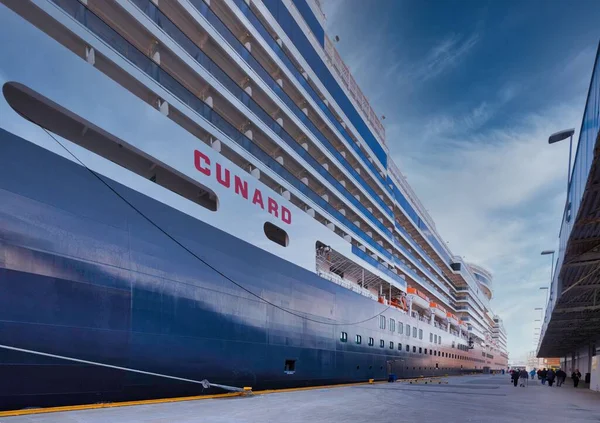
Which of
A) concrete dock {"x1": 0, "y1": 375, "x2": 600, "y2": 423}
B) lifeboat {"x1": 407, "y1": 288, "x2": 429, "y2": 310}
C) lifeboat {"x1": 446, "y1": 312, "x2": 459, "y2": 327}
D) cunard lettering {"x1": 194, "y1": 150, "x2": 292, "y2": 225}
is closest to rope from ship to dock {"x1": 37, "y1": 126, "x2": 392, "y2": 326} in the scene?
cunard lettering {"x1": 194, "y1": 150, "x2": 292, "y2": 225}

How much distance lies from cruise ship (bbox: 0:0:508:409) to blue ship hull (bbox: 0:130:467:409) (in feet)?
0.10

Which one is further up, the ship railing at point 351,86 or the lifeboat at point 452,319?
the ship railing at point 351,86

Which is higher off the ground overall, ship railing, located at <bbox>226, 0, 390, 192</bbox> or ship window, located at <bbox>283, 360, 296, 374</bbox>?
ship railing, located at <bbox>226, 0, 390, 192</bbox>

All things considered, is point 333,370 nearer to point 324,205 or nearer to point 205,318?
point 324,205

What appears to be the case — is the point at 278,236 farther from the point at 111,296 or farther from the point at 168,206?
the point at 111,296

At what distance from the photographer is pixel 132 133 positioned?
9.38 metres

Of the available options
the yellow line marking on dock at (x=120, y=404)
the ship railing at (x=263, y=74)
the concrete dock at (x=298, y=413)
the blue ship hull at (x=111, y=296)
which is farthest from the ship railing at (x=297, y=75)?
the concrete dock at (x=298, y=413)

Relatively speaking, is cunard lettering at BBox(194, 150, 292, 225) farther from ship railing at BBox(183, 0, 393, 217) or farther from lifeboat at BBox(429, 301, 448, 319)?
lifeboat at BBox(429, 301, 448, 319)

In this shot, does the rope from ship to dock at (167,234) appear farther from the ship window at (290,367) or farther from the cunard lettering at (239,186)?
the cunard lettering at (239,186)

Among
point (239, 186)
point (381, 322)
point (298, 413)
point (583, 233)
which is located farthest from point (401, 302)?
point (298, 413)

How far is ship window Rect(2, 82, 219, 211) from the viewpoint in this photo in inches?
317

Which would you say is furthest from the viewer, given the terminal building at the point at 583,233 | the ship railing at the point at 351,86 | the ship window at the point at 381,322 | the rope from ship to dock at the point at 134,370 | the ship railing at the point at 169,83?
the ship railing at the point at 351,86

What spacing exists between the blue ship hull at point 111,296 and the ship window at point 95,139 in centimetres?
105

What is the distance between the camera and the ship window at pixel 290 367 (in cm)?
1394
